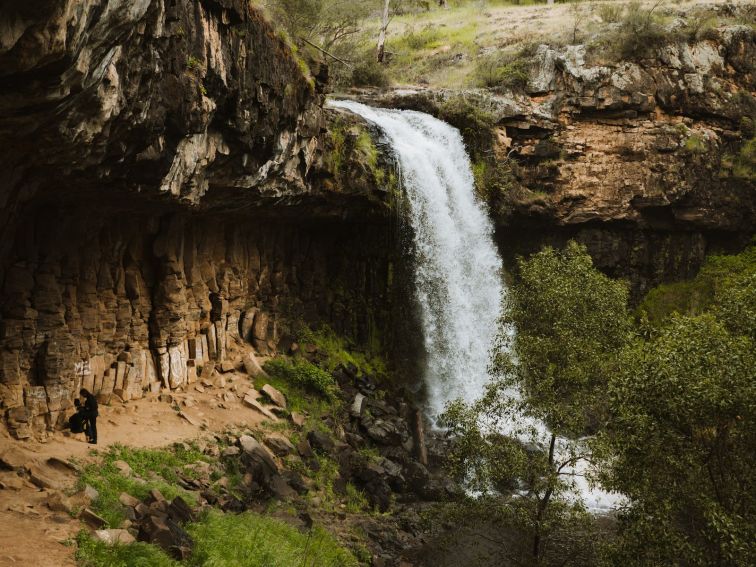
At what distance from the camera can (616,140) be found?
31719mm

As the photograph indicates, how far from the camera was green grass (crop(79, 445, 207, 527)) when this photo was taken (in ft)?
41.9

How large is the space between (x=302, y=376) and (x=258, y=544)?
36.3 feet

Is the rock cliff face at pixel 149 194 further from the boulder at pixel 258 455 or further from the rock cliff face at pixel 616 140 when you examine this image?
the rock cliff face at pixel 616 140

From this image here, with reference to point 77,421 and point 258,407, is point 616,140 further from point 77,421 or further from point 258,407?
point 77,421

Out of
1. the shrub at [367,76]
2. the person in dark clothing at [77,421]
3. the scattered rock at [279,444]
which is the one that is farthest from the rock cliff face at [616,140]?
the person in dark clothing at [77,421]

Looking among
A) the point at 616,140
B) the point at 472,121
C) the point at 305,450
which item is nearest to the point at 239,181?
the point at 305,450

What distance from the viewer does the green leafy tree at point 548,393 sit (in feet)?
53.7

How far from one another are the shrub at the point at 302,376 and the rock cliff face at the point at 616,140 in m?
11.9

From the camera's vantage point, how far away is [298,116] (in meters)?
20.4

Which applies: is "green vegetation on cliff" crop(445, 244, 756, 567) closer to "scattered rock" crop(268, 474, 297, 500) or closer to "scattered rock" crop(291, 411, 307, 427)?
"scattered rock" crop(268, 474, 297, 500)

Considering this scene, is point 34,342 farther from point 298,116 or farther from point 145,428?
point 298,116

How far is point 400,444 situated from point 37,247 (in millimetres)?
13971

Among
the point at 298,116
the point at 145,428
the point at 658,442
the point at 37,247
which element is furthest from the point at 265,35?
the point at 658,442

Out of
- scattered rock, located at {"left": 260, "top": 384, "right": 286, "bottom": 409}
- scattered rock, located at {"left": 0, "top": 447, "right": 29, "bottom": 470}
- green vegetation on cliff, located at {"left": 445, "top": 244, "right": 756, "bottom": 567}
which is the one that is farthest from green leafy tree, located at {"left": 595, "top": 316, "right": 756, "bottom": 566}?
scattered rock, located at {"left": 260, "top": 384, "right": 286, "bottom": 409}
